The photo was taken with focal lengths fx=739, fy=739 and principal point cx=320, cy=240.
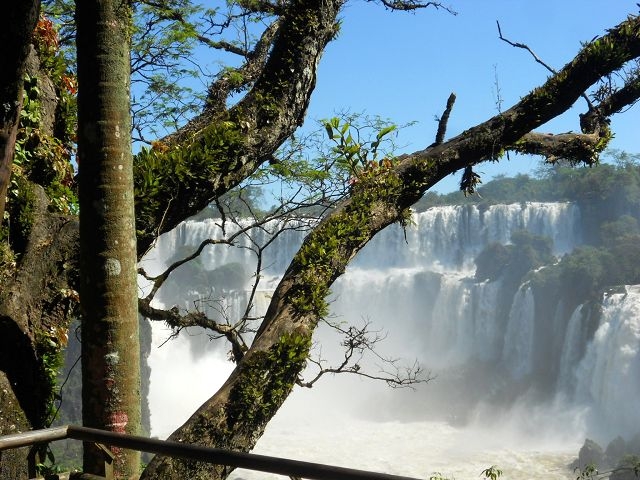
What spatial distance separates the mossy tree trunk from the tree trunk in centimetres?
25

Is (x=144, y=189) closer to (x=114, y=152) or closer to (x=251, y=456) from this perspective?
(x=114, y=152)

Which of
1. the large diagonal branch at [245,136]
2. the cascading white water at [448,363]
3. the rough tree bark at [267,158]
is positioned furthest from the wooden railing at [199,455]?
the cascading white water at [448,363]

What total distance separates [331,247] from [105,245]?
1.10m

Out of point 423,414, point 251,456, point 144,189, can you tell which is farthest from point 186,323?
point 423,414

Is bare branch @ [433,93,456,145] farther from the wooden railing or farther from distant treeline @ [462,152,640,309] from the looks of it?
distant treeline @ [462,152,640,309]

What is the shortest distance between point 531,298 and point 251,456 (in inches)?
1003

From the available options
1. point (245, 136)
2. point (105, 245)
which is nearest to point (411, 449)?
point (245, 136)

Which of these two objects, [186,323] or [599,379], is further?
[599,379]

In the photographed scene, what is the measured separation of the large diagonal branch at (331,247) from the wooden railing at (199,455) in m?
0.48

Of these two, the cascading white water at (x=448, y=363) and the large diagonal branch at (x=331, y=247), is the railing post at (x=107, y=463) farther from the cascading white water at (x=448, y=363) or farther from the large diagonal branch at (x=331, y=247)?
the cascading white water at (x=448, y=363)

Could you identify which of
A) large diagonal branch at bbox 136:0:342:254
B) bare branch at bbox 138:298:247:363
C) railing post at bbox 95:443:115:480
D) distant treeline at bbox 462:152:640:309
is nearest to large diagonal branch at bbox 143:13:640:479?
railing post at bbox 95:443:115:480

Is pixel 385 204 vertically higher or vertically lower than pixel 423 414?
higher

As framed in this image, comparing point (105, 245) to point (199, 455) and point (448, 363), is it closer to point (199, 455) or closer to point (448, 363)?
point (199, 455)

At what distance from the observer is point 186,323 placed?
3.93 meters
